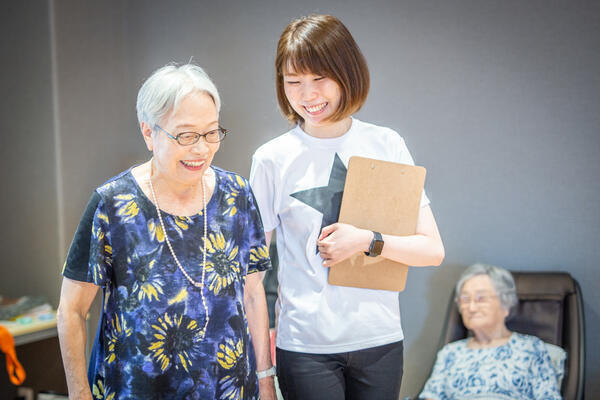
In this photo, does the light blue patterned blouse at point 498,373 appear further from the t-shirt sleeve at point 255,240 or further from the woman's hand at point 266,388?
the t-shirt sleeve at point 255,240

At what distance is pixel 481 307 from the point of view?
238 cm

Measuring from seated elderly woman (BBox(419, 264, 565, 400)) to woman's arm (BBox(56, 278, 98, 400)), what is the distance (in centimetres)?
167

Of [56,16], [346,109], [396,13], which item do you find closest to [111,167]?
[56,16]

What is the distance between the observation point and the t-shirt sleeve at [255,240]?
4.09ft

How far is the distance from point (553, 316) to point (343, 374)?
146cm

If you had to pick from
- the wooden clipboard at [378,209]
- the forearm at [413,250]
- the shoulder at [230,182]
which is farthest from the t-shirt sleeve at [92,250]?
the forearm at [413,250]

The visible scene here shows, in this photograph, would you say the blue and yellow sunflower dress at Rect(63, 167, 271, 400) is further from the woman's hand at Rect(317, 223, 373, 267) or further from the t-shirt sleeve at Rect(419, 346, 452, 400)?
the t-shirt sleeve at Rect(419, 346, 452, 400)

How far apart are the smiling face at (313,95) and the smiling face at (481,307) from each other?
1418 millimetres

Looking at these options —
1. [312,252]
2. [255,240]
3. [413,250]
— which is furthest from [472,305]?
[255,240]

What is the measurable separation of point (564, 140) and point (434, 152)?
22.7 inches

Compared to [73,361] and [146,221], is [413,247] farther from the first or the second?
[73,361]

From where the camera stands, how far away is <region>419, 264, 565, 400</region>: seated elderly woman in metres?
2.21

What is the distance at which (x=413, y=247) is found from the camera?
4.30ft

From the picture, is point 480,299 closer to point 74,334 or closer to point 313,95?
point 313,95
